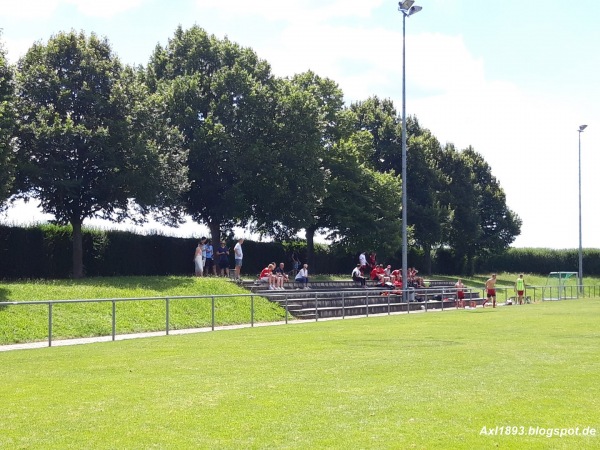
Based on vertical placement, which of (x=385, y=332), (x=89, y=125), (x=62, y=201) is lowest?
(x=385, y=332)

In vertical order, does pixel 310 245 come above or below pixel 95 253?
above

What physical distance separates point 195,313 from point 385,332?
330 inches

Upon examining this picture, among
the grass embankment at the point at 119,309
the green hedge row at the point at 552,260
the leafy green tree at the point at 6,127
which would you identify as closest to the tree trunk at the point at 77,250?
the grass embankment at the point at 119,309

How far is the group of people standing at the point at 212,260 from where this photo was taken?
37.3 m

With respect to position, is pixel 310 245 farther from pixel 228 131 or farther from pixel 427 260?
pixel 427 260

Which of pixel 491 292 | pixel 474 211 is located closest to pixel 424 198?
pixel 474 211

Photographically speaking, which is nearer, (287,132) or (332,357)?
(332,357)

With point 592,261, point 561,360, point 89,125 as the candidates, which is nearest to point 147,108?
point 89,125

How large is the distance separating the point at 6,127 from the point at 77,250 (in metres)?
7.26

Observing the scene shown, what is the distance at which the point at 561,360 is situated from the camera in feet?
46.3

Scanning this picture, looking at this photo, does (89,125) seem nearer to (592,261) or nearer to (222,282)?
(222,282)

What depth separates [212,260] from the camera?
4116 cm

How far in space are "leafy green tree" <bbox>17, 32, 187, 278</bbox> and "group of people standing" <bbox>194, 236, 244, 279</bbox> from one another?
3008 mm

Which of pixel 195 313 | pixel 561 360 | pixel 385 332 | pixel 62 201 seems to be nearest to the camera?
pixel 561 360
